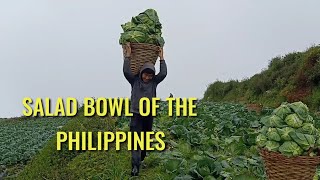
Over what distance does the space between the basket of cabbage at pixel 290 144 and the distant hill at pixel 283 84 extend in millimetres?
14554

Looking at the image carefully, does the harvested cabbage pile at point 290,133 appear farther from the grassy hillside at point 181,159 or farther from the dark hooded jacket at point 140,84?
the dark hooded jacket at point 140,84

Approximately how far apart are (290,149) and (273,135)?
0.59 ft

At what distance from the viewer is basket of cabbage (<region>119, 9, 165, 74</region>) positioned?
5840mm

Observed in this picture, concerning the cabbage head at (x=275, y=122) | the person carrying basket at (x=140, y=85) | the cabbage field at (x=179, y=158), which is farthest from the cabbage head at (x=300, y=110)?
the person carrying basket at (x=140, y=85)

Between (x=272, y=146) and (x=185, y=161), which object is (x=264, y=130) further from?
(x=185, y=161)

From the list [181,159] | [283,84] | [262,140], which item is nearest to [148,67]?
[181,159]

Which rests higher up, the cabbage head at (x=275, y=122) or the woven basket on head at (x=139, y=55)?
the woven basket on head at (x=139, y=55)

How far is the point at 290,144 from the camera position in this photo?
3.81 meters

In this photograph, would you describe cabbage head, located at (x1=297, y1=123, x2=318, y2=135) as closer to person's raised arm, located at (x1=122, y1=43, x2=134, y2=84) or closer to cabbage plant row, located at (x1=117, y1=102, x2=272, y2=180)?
cabbage plant row, located at (x1=117, y1=102, x2=272, y2=180)

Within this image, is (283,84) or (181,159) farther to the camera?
(283,84)

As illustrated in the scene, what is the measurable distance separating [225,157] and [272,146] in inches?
92.9

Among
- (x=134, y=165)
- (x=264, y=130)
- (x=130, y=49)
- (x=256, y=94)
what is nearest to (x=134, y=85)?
(x=130, y=49)

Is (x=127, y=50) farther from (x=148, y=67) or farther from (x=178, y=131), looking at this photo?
(x=178, y=131)

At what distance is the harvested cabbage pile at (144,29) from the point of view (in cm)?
587
